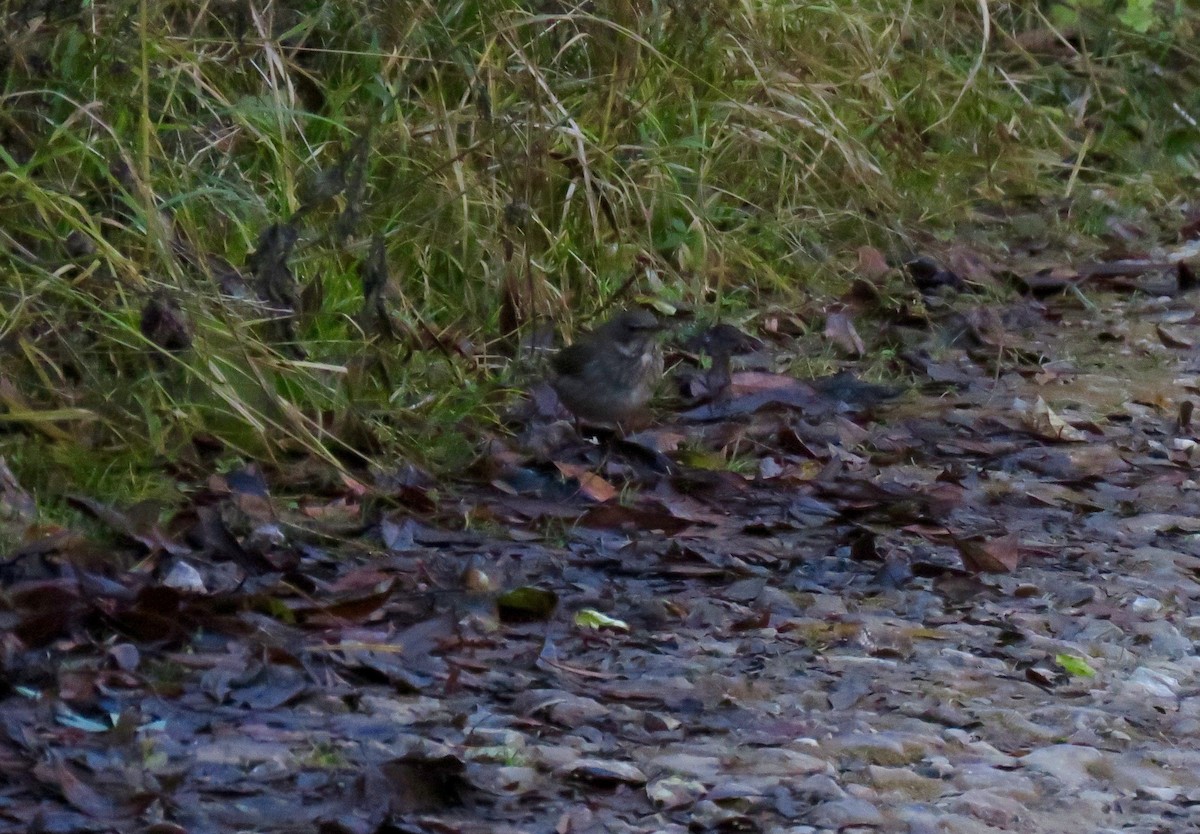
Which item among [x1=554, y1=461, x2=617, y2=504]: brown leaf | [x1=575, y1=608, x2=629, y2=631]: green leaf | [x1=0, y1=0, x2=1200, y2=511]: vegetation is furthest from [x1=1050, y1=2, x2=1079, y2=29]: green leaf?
[x1=575, y1=608, x2=629, y2=631]: green leaf

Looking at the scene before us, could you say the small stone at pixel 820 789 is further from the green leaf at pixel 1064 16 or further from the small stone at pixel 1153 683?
the green leaf at pixel 1064 16

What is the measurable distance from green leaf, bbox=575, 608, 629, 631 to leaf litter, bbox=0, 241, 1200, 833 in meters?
0.01

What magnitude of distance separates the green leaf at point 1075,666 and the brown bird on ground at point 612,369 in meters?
1.53

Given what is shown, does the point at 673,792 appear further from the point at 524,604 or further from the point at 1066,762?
the point at 524,604

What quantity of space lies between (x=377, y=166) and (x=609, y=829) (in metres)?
3.01

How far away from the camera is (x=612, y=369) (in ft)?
15.1

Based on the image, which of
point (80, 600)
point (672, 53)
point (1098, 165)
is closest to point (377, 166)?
point (672, 53)

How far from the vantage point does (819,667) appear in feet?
10.6

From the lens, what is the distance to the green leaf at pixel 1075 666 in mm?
3250

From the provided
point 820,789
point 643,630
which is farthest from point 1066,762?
point 643,630

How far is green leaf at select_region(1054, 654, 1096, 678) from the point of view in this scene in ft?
10.7

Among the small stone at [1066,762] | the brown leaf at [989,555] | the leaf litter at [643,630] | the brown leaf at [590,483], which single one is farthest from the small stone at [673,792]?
the brown leaf at [590,483]

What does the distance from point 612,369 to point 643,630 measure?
1313mm

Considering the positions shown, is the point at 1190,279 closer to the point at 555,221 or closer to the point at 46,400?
the point at 555,221
